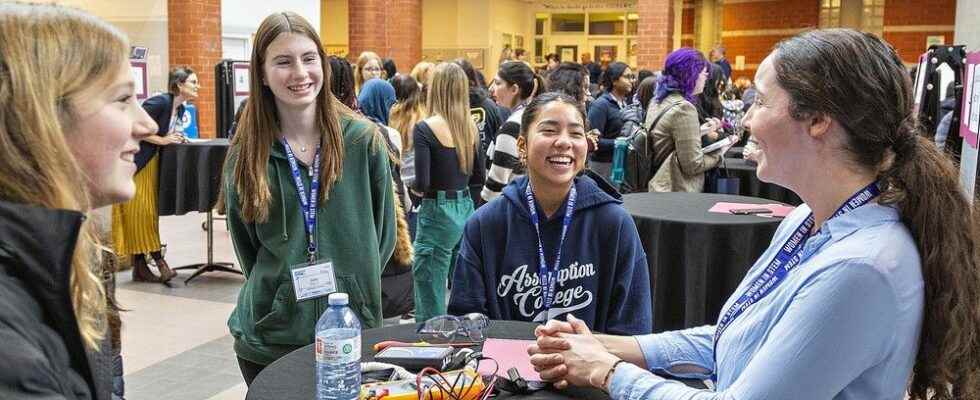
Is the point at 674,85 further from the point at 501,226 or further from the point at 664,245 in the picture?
the point at 501,226

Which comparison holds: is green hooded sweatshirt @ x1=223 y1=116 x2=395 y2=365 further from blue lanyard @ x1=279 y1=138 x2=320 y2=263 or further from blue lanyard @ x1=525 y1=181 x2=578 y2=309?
blue lanyard @ x1=525 y1=181 x2=578 y2=309

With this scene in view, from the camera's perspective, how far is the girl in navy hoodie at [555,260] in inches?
97.1

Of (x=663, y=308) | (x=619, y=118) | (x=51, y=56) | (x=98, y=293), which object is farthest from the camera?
(x=619, y=118)

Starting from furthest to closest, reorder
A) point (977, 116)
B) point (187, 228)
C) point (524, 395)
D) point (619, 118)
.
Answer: point (187, 228) < point (619, 118) < point (977, 116) < point (524, 395)

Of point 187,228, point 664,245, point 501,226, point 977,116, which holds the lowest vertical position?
point 187,228

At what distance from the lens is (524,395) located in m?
1.82

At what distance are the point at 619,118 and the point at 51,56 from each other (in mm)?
5859

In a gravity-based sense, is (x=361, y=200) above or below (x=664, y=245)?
above

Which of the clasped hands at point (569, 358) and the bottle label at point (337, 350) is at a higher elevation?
the bottle label at point (337, 350)

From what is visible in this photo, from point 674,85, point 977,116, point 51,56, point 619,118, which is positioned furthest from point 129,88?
point 619,118

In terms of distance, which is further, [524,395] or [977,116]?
[977,116]

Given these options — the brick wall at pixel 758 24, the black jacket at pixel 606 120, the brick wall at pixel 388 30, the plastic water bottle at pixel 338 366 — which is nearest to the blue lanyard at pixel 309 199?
the plastic water bottle at pixel 338 366

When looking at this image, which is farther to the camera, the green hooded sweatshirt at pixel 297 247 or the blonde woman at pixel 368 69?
the blonde woman at pixel 368 69

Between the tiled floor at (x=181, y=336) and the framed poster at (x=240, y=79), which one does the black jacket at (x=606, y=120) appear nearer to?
the tiled floor at (x=181, y=336)
